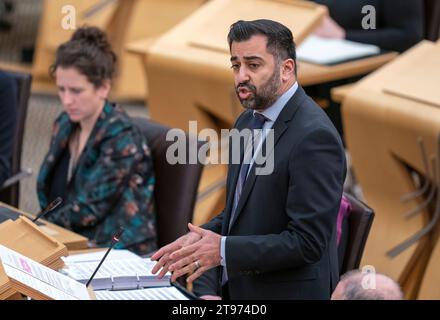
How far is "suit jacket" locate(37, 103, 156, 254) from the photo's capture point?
367 centimetres

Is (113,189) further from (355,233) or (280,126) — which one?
(280,126)

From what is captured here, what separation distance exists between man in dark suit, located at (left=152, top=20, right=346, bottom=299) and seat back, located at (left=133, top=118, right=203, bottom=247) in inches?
A: 41.4

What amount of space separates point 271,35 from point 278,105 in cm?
18

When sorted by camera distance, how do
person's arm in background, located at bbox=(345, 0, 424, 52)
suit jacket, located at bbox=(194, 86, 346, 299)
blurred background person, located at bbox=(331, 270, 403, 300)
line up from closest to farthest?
blurred background person, located at bbox=(331, 270, 403, 300)
suit jacket, located at bbox=(194, 86, 346, 299)
person's arm in background, located at bbox=(345, 0, 424, 52)

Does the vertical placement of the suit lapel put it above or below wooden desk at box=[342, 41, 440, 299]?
above

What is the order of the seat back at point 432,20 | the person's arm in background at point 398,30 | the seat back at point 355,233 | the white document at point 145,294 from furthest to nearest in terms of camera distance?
the seat back at point 432,20, the person's arm in background at point 398,30, the seat back at point 355,233, the white document at point 145,294

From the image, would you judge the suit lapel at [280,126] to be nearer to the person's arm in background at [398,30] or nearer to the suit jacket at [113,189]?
the suit jacket at [113,189]

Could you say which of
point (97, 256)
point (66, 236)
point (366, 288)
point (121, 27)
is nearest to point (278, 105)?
point (366, 288)

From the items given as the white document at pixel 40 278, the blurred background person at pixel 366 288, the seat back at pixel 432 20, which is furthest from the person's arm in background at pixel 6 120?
the seat back at pixel 432 20

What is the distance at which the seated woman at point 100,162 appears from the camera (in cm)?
368

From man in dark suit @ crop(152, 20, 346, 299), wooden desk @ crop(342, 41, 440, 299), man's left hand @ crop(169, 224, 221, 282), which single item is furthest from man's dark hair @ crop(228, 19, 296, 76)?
wooden desk @ crop(342, 41, 440, 299)

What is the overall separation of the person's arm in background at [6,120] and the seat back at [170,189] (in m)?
0.79

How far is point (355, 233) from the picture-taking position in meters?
3.16

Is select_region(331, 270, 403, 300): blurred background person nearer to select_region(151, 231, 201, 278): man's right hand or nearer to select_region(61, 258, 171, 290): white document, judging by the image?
select_region(151, 231, 201, 278): man's right hand
